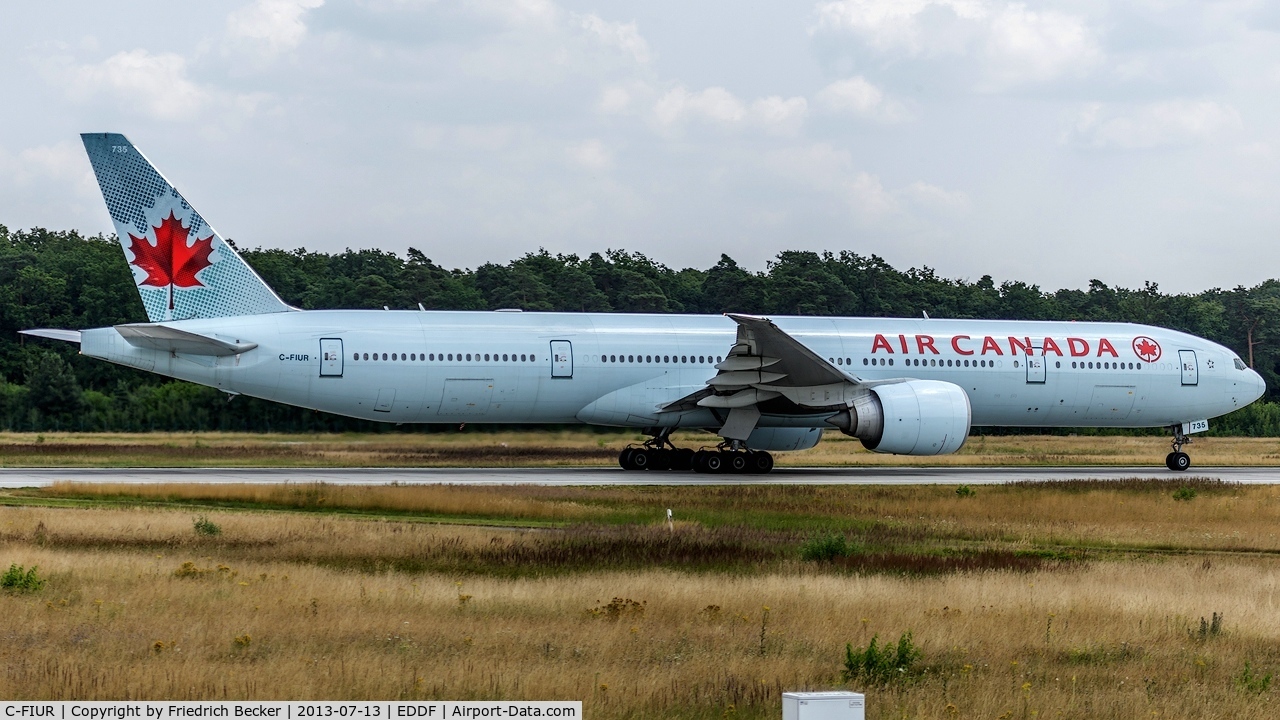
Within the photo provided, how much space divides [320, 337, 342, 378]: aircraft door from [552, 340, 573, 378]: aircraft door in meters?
4.57

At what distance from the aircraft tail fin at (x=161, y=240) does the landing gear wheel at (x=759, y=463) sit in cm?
1129

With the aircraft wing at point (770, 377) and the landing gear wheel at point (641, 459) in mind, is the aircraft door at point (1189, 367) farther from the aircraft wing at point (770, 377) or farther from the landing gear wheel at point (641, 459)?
the landing gear wheel at point (641, 459)

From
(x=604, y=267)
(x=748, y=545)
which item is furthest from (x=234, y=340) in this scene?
(x=604, y=267)

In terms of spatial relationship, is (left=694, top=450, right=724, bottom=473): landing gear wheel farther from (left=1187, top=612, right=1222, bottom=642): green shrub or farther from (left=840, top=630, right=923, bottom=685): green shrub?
(left=840, top=630, right=923, bottom=685): green shrub

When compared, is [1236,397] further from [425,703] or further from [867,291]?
[867,291]

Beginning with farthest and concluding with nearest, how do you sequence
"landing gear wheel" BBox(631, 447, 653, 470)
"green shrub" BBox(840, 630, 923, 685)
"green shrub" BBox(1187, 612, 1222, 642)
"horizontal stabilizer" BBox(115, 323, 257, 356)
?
"landing gear wheel" BBox(631, 447, 653, 470) < "horizontal stabilizer" BBox(115, 323, 257, 356) < "green shrub" BBox(1187, 612, 1222, 642) < "green shrub" BBox(840, 630, 923, 685)

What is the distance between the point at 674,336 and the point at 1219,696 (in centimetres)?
2210

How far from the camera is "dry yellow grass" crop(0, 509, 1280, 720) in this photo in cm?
920

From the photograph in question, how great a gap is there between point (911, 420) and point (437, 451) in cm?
1043

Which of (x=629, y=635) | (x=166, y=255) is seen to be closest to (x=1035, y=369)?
(x=166, y=255)

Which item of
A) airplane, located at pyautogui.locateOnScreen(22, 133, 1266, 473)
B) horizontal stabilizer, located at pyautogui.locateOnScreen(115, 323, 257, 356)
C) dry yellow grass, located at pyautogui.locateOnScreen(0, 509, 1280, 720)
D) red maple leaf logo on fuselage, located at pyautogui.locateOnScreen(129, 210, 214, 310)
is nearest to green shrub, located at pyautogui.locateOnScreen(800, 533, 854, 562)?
dry yellow grass, located at pyautogui.locateOnScreen(0, 509, 1280, 720)

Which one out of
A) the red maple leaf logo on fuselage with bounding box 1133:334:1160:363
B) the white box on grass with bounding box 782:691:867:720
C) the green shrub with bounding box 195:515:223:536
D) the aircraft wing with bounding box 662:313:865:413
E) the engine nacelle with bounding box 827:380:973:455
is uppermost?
the red maple leaf logo on fuselage with bounding box 1133:334:1160:363

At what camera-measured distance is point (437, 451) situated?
3061cm

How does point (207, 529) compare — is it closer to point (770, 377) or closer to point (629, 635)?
point (629, 635)
